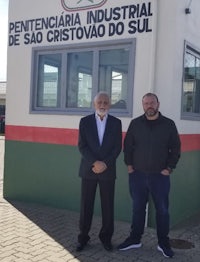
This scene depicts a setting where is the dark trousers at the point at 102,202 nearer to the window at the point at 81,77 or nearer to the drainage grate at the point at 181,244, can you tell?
the drainage grate at the point at 181,244

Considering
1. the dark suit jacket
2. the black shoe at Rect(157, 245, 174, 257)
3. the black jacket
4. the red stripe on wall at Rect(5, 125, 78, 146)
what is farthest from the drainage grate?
the red stripe on wall at Rect(5, 125, 78, 146)

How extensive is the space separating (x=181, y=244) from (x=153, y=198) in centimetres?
91

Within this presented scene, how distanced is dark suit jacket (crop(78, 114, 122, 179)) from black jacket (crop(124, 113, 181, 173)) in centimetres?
27

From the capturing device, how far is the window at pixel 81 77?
631 cm

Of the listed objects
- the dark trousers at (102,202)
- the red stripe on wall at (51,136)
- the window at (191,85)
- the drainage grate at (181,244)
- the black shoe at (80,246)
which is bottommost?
the drainage grate at (181,244)

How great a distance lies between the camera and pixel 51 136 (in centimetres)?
700

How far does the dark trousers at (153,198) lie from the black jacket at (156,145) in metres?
0.13

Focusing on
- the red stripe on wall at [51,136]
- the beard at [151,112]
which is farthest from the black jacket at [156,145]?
the red stripe on wall at [51,136]

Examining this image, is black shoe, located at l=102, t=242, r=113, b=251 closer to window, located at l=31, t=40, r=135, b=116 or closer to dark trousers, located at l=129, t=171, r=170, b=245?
dark trousers, located at l=129, t=171, r=170, b=245

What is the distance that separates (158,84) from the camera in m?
5.94

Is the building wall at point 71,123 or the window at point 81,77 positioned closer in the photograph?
the building wall at point 71,123

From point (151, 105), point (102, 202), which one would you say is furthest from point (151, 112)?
point (102, 202)

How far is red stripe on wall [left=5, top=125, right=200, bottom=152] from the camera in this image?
669 centimetres

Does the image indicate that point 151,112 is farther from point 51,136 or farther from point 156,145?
point 51,136
